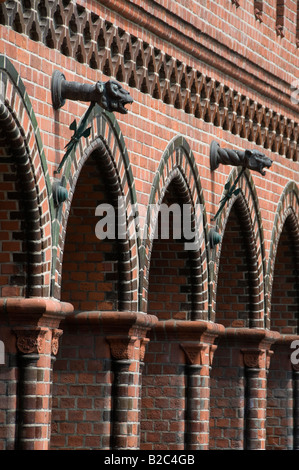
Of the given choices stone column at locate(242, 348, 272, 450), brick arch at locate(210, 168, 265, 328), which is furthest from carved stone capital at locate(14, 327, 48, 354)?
stone column at locate(242, 348, 272, 450)

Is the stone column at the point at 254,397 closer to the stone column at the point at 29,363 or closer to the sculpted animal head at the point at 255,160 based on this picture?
the sculpted animal head at the point at 255,160

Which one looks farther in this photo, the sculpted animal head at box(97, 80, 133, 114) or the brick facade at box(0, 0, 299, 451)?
the sculpted animal head at box(97, 80, 133, 114)

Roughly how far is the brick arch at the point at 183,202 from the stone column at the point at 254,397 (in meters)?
2.04

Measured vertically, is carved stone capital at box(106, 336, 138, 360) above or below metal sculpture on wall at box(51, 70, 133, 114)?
below

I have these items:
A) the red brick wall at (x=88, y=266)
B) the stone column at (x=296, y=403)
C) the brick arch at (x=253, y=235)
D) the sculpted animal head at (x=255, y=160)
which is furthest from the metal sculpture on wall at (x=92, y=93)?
the stone column at (x=296, y=403)

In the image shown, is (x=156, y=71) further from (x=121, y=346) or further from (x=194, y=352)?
(x=194, y=352)

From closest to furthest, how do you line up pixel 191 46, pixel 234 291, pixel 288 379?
pixel 191 46 < pixel 234 291 < pixel 288 379

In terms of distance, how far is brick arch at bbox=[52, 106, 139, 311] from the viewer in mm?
13852

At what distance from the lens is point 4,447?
13.2 m

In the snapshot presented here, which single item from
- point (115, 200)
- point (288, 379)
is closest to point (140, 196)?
point (115, 200)

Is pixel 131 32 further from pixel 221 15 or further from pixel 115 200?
pixel 221 15

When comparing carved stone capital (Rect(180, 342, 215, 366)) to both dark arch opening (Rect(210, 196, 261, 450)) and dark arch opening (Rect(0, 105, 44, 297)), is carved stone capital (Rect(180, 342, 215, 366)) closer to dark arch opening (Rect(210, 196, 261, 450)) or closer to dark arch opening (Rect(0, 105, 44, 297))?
dark arch opening (Rect(210, 196, 261, 450))

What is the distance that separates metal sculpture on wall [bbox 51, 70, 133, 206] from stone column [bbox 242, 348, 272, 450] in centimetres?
630

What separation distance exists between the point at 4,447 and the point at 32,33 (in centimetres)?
→ 325
